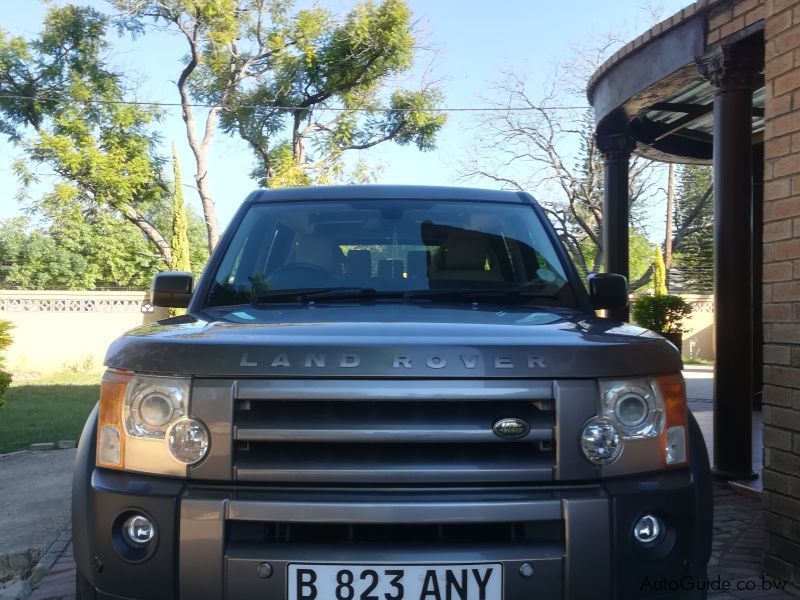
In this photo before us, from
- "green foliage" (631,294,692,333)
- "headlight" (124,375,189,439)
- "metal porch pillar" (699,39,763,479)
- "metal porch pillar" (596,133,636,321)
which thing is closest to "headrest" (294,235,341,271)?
"headlight" (124,375,189,439)

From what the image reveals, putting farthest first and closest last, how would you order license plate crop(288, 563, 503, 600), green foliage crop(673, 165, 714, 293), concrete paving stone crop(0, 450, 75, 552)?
green foliage crop(673, 165, 714, 293), concrete paving stone crop(0, 450, 75, 552), license plate crop(288, 563, 503, 600)

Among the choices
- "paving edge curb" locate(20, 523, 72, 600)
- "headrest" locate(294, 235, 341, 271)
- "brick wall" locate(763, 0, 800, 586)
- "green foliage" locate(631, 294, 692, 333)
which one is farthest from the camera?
"green foliage" locate(631, 294, 692, 333)

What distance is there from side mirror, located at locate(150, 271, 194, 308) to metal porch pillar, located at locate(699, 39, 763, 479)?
3863 mm

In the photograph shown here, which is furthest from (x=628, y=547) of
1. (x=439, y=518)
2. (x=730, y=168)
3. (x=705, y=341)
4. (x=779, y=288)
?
(x=705, y=341)

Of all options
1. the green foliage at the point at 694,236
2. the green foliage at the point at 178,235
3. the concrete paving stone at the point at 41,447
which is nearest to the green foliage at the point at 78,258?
the green foliage at the point at 178,235

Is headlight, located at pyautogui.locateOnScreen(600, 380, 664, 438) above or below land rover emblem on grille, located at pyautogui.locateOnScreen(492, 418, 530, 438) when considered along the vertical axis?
above

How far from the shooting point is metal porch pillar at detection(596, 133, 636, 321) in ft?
26.7

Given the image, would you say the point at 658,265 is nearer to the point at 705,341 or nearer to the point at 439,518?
the point at 705,341

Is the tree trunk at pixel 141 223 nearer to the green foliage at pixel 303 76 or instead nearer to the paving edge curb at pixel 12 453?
the green foliage at pixel 303 76

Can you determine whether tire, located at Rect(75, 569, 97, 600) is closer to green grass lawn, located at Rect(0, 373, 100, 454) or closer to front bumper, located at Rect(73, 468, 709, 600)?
front bumper, located at Rect(73, 468, 709, 600)

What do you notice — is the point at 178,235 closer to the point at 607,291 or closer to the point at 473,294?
the point at 607,291

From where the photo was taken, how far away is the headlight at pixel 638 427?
213 centimetres

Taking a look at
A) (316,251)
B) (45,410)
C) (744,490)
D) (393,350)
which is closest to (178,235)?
(45,410)

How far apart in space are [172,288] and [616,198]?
599cm
